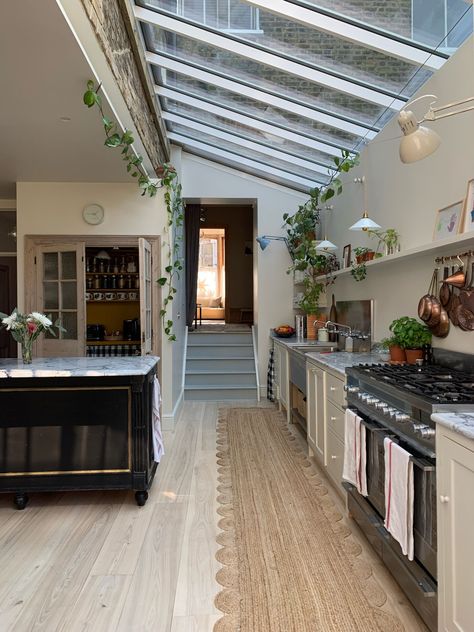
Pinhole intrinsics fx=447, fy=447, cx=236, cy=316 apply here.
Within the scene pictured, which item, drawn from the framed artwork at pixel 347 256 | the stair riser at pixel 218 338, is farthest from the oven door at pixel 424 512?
the stair riser at pixel 218 338

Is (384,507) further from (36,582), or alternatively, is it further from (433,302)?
(36,582)

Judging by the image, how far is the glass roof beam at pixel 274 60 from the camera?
3.54 metres

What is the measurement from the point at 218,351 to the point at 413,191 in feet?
14.6

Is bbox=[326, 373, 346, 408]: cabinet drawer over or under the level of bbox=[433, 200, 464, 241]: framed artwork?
under

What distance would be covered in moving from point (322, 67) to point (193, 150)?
9.80 feet

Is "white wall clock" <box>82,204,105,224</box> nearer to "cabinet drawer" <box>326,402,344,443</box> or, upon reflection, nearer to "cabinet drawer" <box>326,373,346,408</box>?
"cabinet drawer" <box>326,373,346,408</box>

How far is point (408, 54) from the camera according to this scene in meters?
3.09

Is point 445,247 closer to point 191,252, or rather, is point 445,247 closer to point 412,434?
point 412,434

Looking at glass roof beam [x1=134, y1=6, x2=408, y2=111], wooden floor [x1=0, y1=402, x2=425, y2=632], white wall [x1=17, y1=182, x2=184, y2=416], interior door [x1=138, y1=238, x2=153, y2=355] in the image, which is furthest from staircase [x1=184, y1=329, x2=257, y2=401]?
glass roof beam [x1=134, y1=6, x2=408, y2=111]

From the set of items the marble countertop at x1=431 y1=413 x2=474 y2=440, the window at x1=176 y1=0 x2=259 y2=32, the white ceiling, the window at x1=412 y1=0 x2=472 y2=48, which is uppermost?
the window at x1=176 y1=0 x2=259 y2=32

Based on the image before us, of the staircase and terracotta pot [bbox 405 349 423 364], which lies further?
the staircase

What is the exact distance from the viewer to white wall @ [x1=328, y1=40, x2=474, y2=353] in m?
2.67

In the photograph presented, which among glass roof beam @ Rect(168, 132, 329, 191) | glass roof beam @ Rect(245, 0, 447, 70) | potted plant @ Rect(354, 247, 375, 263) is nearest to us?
glass roof beam @ Rect(245, 0, 447, 70)

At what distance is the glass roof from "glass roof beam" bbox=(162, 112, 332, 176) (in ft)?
0.04
